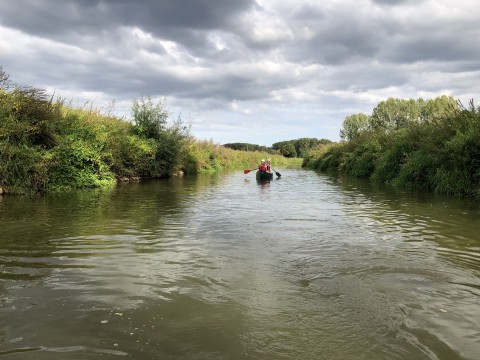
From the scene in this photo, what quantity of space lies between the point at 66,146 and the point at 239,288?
1449 cm

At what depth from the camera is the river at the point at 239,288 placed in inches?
132

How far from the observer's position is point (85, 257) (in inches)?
238

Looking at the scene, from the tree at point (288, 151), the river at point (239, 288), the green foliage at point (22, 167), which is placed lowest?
the river at point (239, 288)

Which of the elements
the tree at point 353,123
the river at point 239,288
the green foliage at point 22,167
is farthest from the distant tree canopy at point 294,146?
the river at point 239,288

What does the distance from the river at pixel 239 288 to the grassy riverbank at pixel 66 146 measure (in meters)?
5.79

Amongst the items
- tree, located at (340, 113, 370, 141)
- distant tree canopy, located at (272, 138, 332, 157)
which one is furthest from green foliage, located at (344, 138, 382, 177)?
distant tree canopy, located at (272, 138, 332, 157)

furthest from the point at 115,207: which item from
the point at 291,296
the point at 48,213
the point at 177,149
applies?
the point at 177,149

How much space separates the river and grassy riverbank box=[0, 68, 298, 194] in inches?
228

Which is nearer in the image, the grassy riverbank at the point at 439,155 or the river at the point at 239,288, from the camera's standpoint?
the river at the point at 239,288

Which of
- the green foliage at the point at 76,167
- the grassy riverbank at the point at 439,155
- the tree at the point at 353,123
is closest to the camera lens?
the grassy riverbank at the point at 439,155

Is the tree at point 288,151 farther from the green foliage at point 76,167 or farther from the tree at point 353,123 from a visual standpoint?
the green foliage at point 76,167

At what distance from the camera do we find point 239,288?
4758 mm

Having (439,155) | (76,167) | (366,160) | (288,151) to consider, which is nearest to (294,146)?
(288,151)

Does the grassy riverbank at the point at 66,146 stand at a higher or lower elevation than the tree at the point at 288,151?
lower
